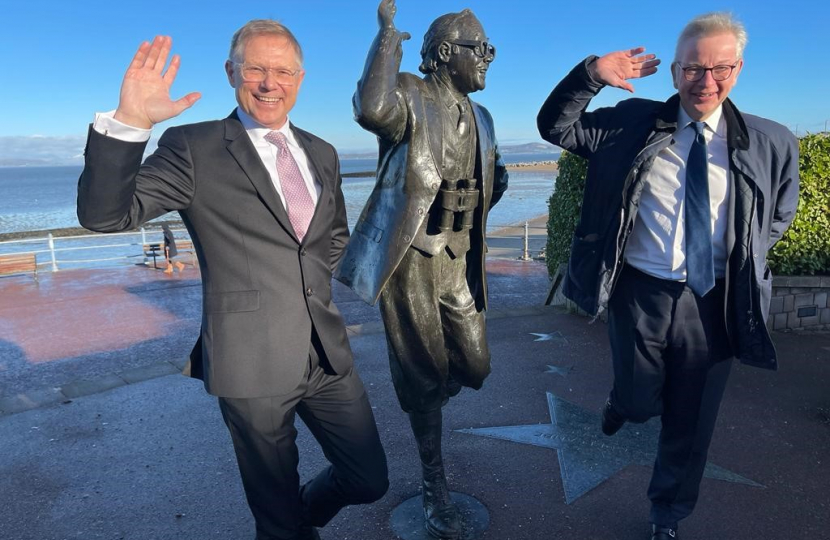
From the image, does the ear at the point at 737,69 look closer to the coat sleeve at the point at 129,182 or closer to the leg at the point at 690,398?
the leg at the point at 690,398

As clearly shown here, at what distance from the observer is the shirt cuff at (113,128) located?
5.53ft

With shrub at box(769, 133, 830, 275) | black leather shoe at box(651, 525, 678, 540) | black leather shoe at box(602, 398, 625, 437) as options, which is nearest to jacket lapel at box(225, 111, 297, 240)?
black leather shoe at box(602, 398, 625, 437)

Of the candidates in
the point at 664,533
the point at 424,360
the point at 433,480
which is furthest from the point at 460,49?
the point at 664,533

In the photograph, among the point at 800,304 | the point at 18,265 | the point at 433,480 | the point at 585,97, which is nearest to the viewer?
the point at 585,97

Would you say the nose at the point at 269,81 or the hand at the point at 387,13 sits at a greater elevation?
the hand at the point at 387,13

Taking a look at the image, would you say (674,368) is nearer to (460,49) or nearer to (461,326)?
(461,326)

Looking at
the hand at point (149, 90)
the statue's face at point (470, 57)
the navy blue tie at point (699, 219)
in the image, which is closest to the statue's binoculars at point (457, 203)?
the statue's face at point (470, 57)

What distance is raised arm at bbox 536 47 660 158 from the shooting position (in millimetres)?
2746

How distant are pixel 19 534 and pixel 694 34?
4187mm

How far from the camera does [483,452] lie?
3877mm

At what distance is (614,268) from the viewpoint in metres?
2.80

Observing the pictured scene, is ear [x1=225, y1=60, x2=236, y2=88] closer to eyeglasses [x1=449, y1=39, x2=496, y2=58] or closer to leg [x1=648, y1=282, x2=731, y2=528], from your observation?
eyeglasses [x1=449, y1=39, x2=496, y2=58]

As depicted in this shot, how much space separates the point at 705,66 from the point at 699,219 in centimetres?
66

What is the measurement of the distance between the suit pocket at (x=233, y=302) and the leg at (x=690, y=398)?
1.96m
